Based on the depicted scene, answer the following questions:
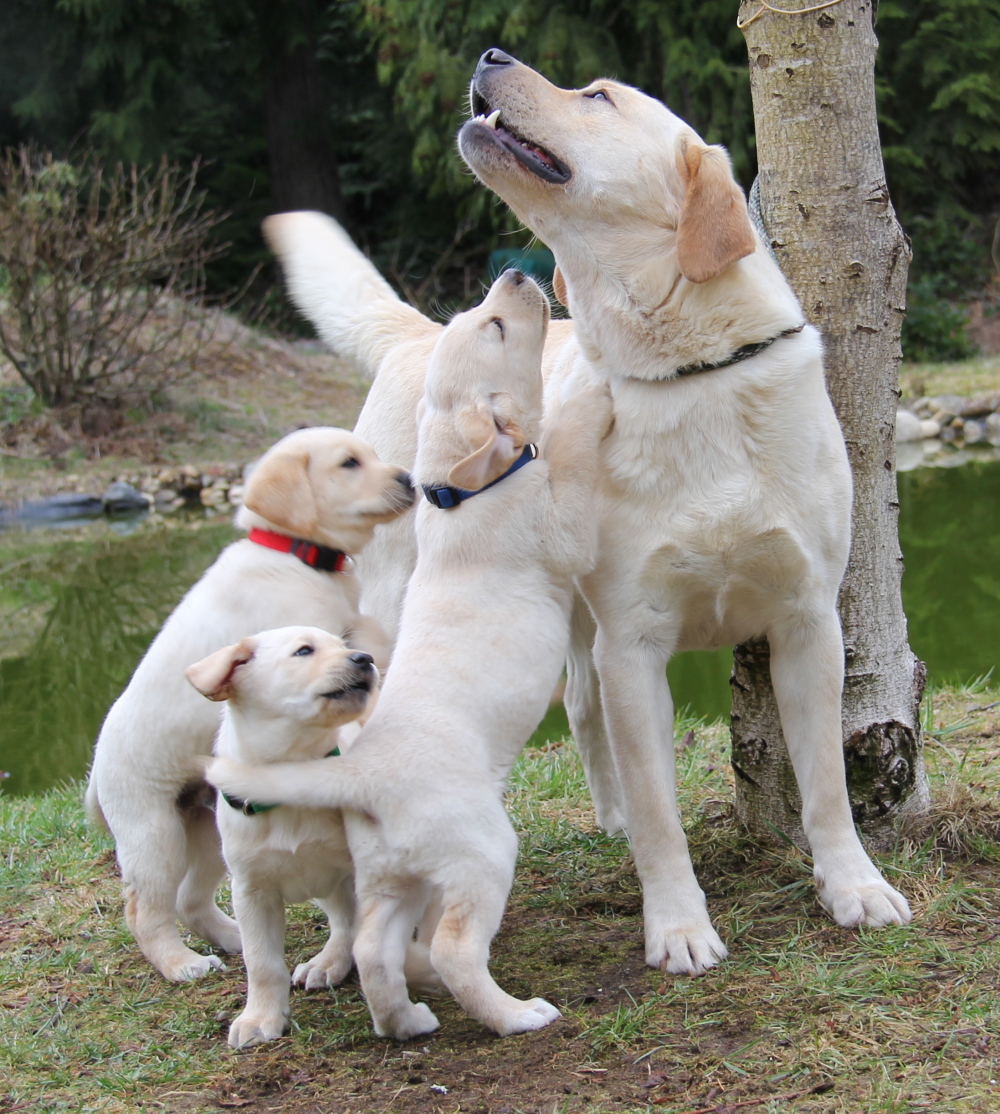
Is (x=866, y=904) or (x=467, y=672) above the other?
(x=467, y=672)

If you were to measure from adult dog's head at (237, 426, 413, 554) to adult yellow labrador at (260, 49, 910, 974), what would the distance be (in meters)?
0.65

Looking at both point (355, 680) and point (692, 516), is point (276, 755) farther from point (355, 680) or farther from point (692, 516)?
point (692, 516)

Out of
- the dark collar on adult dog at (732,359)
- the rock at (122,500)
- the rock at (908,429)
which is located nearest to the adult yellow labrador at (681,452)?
the dark collar on adult dog at (732,359)

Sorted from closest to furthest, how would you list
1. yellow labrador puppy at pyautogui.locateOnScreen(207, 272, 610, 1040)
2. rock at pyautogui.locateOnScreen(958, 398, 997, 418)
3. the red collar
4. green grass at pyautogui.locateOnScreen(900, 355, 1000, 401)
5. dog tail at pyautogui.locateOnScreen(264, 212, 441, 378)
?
1. yellow labrador puppy at pyautogui.locateOnScreen(207, 272, 610, 1040)
2. the red collar
3. dog tail at pyautogui.locateOnScreen(264, 212, 441, 378)
4. rock at pyautogui.locateOnScreen(958, 398, 997, 418)
5. green grass at pyautogui.locateOnScreen(900, 355, 1000, 401)

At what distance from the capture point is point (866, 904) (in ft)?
9.30

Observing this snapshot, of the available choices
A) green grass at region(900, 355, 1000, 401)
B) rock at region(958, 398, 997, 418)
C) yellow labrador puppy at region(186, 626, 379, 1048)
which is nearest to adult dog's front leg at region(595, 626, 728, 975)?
yellow labrador puppy at region(186, 626, 379, 1048)

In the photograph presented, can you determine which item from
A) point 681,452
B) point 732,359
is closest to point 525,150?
point 732,359

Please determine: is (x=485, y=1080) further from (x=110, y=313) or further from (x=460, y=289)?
(x=460, y=289)

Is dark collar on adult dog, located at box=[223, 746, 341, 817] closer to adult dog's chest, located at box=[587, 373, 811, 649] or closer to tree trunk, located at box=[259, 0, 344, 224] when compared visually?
adult dog's chest, located at box=[587, 373, 811, 649]

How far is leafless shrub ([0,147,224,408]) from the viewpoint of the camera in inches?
462

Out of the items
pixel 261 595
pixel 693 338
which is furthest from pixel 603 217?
pixel 261 595

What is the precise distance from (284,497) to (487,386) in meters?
0.62

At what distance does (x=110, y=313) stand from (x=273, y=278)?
7.02m

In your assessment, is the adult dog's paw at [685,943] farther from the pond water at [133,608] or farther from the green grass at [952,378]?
the green grass at [952,378]
